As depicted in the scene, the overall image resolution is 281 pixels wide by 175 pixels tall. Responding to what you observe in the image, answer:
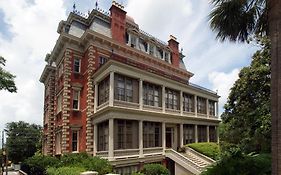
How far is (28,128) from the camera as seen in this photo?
84312mm

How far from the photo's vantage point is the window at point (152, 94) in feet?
90.0

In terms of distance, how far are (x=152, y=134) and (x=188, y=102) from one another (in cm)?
916

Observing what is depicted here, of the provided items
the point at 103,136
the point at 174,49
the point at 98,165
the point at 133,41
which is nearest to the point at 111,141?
the point at 103,136

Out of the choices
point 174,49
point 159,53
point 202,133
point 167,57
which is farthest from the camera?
point 174,49

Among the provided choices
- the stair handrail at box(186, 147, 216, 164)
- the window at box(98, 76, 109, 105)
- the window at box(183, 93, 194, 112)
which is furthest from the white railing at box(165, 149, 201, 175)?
the window at box(98, 76, 109, 105)

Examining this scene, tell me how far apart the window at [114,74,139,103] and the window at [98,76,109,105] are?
1.03 m

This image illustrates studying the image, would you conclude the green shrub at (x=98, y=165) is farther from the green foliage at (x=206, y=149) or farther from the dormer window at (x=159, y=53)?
the dormer window at (x=159, y=53)

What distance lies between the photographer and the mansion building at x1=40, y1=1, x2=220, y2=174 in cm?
2405

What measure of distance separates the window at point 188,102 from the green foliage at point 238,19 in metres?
24.1

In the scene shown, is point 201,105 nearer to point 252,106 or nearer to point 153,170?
point 252,106

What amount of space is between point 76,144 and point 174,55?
1892cm

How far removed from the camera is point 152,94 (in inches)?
1118

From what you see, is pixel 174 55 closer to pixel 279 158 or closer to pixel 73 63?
pixel 73 63

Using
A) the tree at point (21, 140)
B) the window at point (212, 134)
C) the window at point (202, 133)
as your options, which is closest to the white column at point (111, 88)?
the window at point (202, 133)
